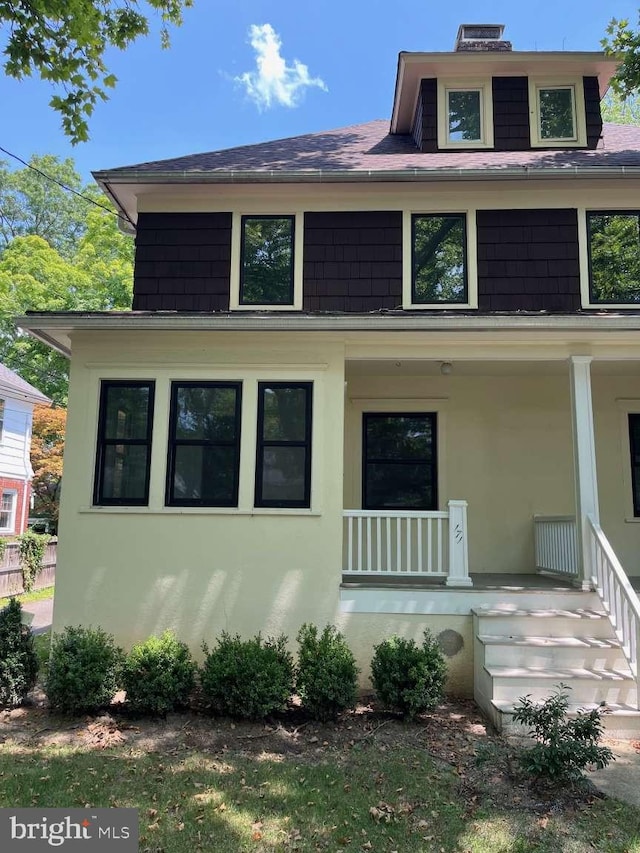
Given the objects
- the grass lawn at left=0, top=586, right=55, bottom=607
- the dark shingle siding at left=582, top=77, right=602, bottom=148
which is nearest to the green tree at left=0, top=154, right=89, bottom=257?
the grass lawn at left=0, top=586, right=55, bottom=607

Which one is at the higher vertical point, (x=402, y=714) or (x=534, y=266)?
(x=534, y=266)

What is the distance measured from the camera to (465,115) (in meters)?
8.95

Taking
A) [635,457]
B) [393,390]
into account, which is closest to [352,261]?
[393,390]

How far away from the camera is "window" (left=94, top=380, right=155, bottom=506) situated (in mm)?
6738

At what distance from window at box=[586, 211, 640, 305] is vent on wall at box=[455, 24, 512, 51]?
425 centimetres

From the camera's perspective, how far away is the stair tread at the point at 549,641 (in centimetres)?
564

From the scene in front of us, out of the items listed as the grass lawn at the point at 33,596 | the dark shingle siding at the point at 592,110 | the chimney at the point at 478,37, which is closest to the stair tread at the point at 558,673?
the dark shingle siding at the point at 592,110

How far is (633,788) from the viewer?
4086mm

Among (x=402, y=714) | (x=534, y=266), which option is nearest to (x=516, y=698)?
(x=402, y=714)

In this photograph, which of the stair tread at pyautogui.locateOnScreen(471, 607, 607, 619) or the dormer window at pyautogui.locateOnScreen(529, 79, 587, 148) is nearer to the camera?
the stair tread at pyautogui.locateOnScreen(471, 607, 607, 619)

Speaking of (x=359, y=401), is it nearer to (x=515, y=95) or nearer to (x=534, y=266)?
(x=534, y=266)

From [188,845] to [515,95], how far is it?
9.85 meters

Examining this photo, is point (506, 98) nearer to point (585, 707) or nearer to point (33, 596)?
point (585, 707)

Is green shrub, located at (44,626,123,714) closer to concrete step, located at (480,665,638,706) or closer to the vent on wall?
concrete step, located at (480,665,638,706)
